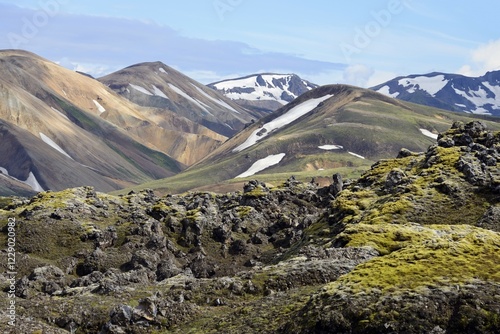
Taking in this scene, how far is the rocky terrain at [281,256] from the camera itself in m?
33.1

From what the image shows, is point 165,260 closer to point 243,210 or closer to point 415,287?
point 243,210

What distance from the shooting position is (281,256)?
81188mm

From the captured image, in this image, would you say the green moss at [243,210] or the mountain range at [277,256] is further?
the green moss at [243,210]

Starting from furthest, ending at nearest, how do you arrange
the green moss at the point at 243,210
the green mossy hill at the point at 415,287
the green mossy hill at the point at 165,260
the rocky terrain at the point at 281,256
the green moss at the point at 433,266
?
the green moss at the point at 243,210, the green mossy hill at the point at 165,260, the green moss at the point at 433,266, the rocky terrain at the point at 281,256, the green mossy hill at the point at 415,287

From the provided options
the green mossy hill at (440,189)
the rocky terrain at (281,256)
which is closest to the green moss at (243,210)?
the rocky terrain at (281,256)

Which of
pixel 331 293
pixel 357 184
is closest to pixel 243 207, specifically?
pixel 357 184

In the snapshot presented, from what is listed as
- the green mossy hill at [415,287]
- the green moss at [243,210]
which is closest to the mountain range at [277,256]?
the green mossy hill at [415,287]

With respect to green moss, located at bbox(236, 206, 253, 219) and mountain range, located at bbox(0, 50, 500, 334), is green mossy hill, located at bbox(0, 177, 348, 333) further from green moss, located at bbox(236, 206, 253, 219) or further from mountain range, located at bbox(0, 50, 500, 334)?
green moss, located at bbox(236, 206, 253, 219)

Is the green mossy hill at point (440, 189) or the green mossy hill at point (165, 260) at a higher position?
the green mossy hill at point (440, 189)

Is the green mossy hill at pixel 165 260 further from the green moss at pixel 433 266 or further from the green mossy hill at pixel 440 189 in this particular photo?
the green mossy hill at pixel 440 189

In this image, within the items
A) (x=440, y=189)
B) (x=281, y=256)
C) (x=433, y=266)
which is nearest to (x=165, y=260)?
(x=281, y=256)

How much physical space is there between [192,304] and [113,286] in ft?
35.5

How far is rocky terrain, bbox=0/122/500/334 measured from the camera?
33062 mm

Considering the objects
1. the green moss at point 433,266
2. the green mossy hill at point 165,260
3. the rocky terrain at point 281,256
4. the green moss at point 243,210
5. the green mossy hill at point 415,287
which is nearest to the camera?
the green mossy hill at point 415,287
